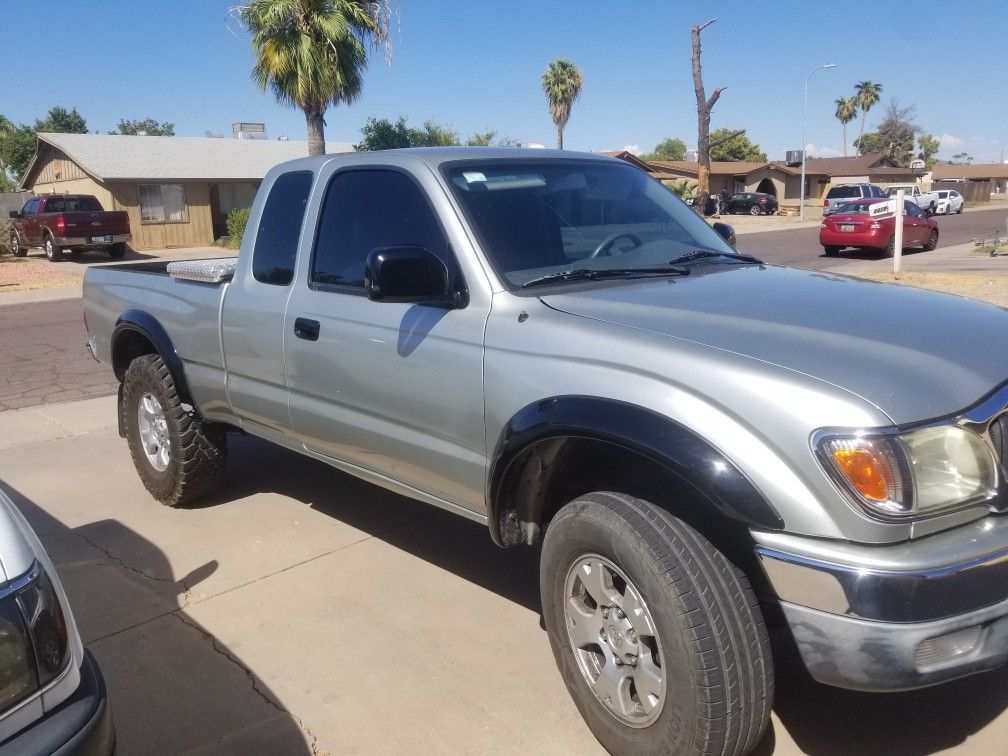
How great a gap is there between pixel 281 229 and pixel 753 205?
48.7m

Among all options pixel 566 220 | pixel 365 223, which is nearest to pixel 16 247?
pixel 365 223

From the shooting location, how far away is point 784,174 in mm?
62719

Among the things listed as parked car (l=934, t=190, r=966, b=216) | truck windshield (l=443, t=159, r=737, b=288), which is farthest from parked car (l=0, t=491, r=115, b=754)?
parked car (l=934, t=190, r=966, b=216)

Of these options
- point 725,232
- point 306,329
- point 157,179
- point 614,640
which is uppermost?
point 157,179

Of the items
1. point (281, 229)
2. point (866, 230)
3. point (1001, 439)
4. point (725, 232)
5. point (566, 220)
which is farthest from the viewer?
point (866, 230)

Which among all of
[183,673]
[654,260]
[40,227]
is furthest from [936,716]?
[40,227]

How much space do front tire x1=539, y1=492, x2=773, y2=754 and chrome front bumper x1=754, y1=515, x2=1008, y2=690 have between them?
0.59ft

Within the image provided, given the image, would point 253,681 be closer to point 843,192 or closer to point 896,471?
point 896,471

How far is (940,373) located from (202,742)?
265 centimetres

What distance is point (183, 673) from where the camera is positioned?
3615 millimetres

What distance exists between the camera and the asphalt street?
2200 cm

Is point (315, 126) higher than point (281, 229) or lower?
higher

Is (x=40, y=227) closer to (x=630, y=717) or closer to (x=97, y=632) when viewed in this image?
(x=97, y=632)

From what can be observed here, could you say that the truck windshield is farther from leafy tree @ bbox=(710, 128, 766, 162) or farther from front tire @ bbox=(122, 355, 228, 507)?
leafy tree @ bbox=(710, 128, 766, 162)
